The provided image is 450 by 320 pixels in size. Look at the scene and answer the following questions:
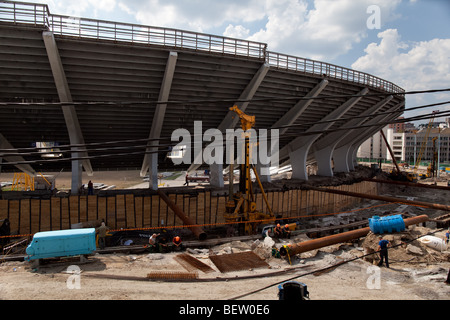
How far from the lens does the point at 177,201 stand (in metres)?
16.4

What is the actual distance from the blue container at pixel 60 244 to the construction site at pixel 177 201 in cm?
3


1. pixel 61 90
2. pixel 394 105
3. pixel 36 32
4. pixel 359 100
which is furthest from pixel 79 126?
pixel 394 105

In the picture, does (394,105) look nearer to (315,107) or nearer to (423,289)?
(315,107)

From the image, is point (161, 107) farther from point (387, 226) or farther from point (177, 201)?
point (387, 226)

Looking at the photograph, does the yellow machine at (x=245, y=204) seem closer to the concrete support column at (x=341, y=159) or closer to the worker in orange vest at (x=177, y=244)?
the worker in orange vest at (x=177, y=244)

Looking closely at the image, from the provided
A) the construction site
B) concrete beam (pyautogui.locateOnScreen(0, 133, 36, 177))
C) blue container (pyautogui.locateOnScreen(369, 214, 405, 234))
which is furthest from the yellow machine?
concrete beam (pyautogui.locateOnScreen(0, 133, 36, 177))

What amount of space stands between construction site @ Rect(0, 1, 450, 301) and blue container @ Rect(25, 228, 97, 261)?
3 centimetres

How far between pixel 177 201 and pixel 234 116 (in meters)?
6.53

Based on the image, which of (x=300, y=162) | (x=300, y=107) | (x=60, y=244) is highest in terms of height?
(x=300, y=107)

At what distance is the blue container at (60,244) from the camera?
7586mm

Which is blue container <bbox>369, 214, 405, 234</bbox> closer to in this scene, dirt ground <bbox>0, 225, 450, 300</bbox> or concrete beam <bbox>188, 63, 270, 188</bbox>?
dirt ground <bbox>0, 225, 450, 300</bbox>

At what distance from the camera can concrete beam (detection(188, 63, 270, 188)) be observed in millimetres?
15625

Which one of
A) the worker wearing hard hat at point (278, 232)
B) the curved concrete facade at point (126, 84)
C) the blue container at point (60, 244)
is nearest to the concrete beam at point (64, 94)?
the curved concrete facade at point (126, 84)

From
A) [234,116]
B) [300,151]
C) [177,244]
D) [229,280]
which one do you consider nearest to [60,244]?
[177,244]
